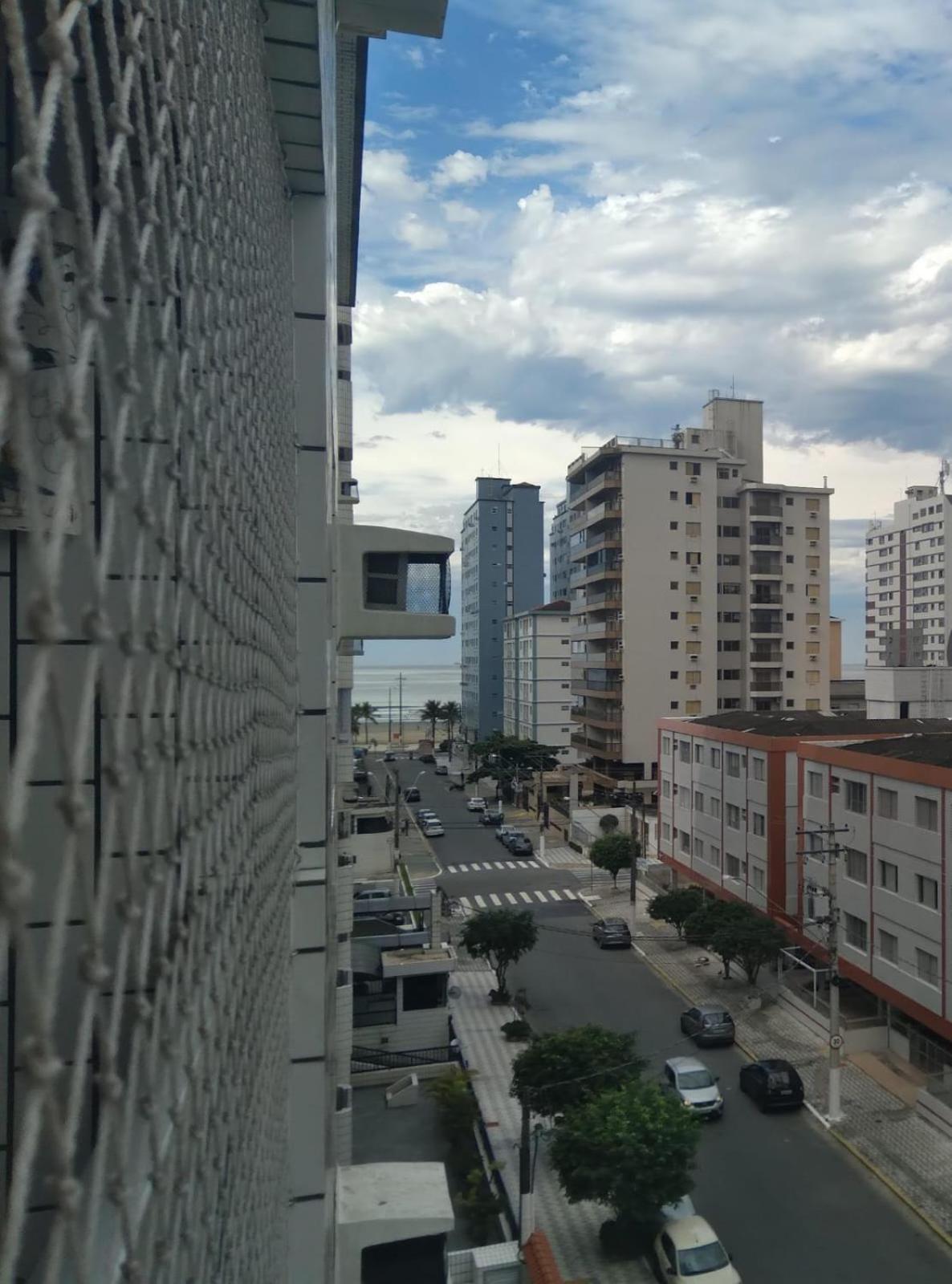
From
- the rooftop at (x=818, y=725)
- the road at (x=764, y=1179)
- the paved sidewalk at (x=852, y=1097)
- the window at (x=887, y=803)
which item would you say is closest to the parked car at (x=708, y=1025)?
the road at (x=764, y=1179)

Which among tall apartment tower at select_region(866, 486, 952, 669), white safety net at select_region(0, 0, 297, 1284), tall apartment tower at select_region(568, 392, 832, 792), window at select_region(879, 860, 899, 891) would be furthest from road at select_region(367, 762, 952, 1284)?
tall apartment tower at select_region(866, 486, 952, 669)

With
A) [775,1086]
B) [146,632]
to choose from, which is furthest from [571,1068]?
[146,632]

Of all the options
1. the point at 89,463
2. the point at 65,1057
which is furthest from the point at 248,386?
the point at 65,1057

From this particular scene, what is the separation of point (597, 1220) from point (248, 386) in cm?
1022

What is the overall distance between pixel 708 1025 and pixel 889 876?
140 inches

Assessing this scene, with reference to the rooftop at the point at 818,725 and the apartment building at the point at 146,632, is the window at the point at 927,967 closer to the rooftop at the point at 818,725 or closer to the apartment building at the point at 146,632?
the rooftop at the point at 818,725

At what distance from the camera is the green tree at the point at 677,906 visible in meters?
16.9

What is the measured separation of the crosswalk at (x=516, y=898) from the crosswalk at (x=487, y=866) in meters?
2.34

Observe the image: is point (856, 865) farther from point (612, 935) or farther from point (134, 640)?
point (134, 640)

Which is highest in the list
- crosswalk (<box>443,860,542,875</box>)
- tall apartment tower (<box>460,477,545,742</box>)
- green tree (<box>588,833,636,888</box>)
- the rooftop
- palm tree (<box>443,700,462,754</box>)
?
tall apartment tower (<box>460,477,545,742</box>)

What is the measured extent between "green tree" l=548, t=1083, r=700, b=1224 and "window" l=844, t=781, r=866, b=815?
6330 millimetres

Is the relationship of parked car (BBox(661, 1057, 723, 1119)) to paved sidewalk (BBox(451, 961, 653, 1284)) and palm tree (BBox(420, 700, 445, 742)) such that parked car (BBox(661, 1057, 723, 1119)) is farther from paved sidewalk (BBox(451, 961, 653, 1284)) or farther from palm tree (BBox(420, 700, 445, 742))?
palm tree (BBox(420, 700, 445, 742))

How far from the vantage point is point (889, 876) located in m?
12.4

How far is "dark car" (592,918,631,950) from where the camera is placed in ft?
58.3
